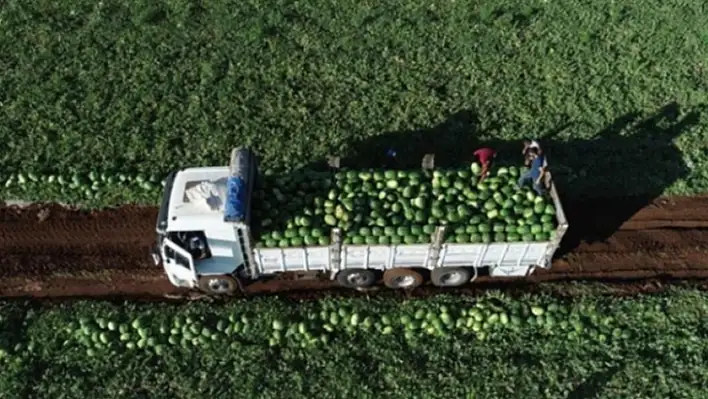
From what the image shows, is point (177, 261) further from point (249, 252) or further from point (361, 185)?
point (361, 185)

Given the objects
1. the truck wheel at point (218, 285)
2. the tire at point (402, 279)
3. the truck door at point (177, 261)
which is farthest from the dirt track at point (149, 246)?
the tire at point (402, 279)

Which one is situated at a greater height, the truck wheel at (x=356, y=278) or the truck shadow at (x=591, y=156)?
the truck shadow at (x=591, y=156)

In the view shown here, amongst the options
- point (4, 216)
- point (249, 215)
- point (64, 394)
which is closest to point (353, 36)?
point (249, 215)

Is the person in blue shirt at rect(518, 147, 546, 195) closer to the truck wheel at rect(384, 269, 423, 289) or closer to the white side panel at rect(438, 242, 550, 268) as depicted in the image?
the white side panel at rect(438, 242, 550, 268)

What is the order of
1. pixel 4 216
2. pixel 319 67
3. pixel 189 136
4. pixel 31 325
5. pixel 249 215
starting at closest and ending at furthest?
pixel 249 215 → pixel 31 325 → pixel 4 216 → pixel 189 136 → pixel 319 67

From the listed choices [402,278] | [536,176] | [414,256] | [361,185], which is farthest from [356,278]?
[536,176]

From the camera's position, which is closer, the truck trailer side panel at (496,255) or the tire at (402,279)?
the truck trailer side panel at (496,255)

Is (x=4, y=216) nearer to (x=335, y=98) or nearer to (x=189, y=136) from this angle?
(x=189, y=136)

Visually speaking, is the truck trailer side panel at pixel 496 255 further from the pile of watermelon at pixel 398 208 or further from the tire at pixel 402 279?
the tire at pixel 402 279
